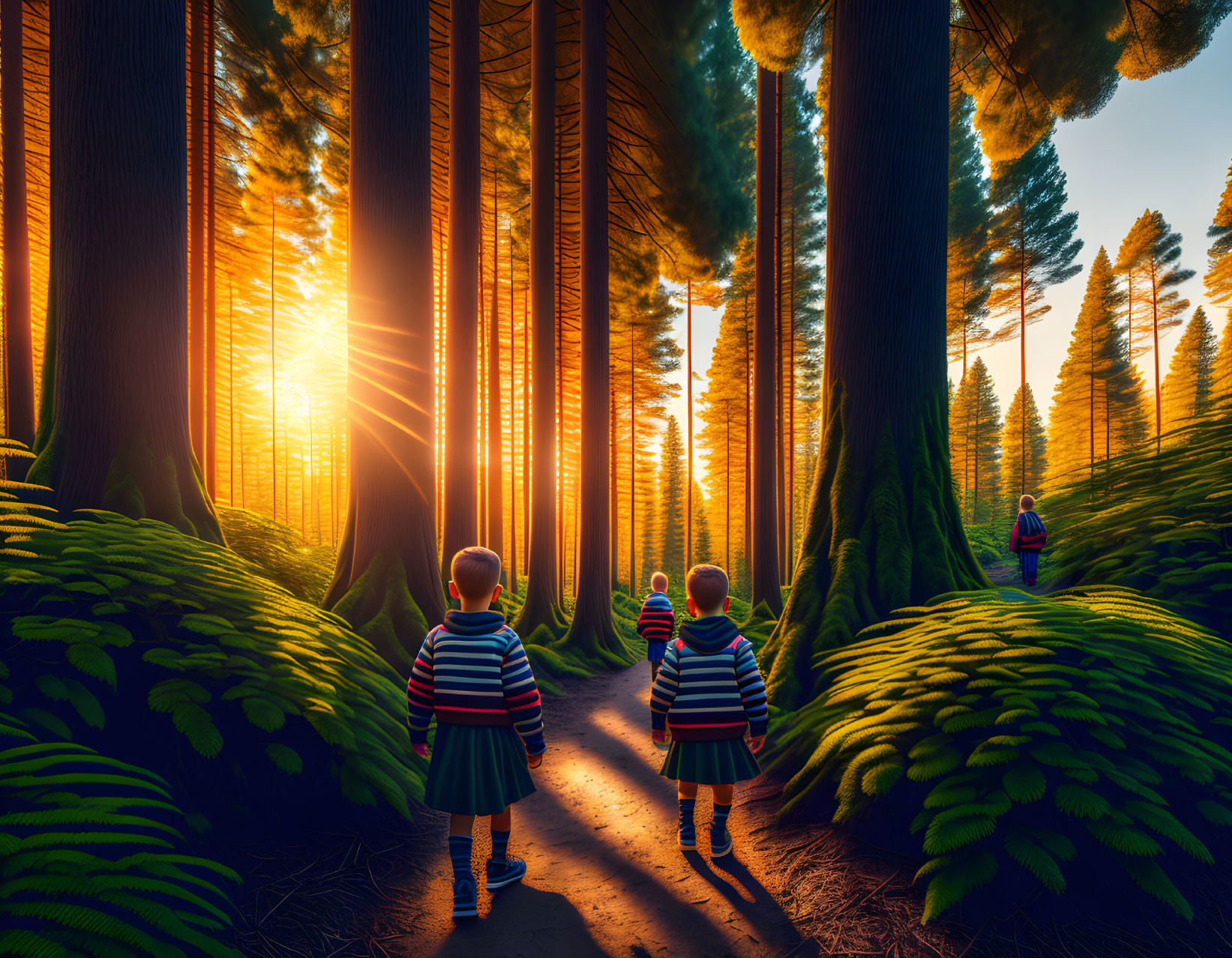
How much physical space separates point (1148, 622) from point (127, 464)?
7790mm

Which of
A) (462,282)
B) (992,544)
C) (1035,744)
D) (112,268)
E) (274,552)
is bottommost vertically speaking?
(992,544)

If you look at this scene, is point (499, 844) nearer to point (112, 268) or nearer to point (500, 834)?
point (500, 834)

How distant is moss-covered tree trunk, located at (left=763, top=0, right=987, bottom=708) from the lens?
4.75 metres

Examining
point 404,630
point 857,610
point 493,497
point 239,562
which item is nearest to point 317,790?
point 239,562

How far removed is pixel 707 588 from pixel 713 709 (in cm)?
70

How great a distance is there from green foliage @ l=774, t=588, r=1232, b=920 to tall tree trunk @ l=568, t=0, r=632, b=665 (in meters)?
6.36

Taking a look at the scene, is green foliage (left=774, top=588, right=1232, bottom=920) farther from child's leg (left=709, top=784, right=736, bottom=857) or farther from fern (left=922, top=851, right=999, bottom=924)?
child's leg (left=709, top=784, right=736, bottom=857)

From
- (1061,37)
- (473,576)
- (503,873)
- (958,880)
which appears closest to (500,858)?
(503,873)

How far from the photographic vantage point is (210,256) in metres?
10.1

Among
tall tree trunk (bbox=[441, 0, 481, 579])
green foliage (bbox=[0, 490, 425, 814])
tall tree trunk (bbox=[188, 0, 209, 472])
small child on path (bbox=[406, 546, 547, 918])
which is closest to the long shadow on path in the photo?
small child on path (bbox=[406, 546, 547, 918])

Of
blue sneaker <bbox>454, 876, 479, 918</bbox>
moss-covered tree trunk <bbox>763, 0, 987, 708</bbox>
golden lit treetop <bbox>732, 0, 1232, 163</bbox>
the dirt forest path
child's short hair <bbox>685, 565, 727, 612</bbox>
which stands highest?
golden lit treetop <bbox>732, 0, 1232, 163</bbox>

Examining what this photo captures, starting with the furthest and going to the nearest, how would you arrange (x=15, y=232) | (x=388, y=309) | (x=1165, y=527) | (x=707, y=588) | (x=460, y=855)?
1. (x=15, y=232)
2. (x=388, y=309)
3. (x=1165, y=527)
4. (x=707, y=588)
5. (x=460, y=855)

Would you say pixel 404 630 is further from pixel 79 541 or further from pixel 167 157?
pixel 167 157

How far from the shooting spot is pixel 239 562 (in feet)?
14.0
